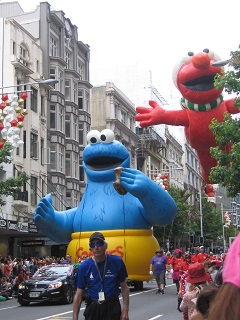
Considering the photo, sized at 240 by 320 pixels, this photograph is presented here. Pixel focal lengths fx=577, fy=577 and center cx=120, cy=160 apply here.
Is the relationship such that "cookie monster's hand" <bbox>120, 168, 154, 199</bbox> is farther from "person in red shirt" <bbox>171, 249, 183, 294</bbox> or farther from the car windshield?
the car windshield

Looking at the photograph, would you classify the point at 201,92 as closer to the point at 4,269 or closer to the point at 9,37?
the point at 4,269

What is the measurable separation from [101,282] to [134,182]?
956 cm

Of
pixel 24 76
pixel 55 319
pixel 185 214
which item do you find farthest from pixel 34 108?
pixel 55 319

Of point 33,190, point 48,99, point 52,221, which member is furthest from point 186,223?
point 52,221

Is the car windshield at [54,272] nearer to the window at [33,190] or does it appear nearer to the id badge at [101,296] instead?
the id badge at [101,296]

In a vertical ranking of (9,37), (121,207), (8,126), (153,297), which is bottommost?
(153,297)

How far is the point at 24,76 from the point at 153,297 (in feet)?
70.1

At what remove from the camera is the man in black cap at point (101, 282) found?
5.78m

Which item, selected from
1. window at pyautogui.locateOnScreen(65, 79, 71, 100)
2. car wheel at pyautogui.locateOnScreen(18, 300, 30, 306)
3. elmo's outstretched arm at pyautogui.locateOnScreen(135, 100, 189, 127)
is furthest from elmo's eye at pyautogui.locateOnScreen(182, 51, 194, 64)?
window at pyautogui.locateOnScreen(65, 79, 71, 100)

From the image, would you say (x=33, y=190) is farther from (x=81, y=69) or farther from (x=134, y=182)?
(x=134, y=182)

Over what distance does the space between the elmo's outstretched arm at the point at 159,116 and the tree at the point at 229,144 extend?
841 mm

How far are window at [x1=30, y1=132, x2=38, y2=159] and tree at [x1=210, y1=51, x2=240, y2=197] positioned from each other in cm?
2201

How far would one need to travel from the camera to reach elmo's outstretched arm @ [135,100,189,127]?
1330cm

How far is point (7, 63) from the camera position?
1366 inches
